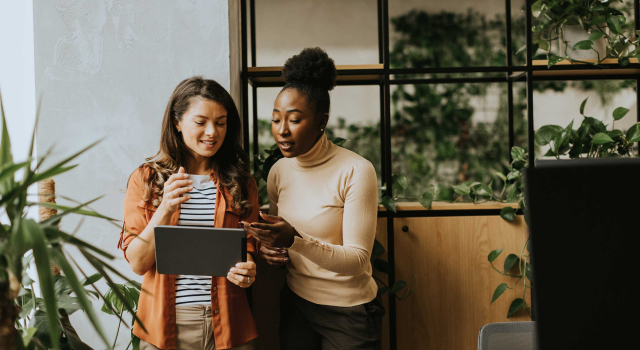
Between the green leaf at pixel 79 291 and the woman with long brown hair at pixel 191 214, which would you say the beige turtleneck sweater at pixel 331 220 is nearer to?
the woman with long brown hair at pixel 191 214

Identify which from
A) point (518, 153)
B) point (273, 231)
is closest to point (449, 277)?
point (518, 153)

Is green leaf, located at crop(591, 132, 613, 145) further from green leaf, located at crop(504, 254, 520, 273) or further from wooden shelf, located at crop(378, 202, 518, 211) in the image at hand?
green leaf, located at crop(504, 254, 520, 273)

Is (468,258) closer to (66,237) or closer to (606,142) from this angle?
(606,142)

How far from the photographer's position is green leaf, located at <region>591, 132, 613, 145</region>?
6.00ft

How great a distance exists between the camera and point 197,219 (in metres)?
1.39

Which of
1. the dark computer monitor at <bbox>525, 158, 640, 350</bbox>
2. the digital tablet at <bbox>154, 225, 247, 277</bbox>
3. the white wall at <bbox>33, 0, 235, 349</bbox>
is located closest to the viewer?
the dark computer monitor at <bbox>525, 158, 640, 350</bbox>

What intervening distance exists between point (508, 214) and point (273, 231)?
1119 millimetres

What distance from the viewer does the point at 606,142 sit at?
1.86 metres

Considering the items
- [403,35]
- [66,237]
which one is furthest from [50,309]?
[403,35]

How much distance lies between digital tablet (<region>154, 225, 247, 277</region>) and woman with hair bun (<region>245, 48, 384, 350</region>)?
0.72 ft

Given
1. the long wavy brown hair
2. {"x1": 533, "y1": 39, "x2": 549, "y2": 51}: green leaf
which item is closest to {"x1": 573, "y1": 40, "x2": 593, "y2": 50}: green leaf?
{"x1": 533, "y1": 39, "x2": 549, "y2": 51}: green leaf

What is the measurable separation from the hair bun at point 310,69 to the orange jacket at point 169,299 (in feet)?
1.50

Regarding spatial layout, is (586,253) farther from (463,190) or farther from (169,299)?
(463,190)

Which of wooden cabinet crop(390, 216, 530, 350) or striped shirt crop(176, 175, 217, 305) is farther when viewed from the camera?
wooden cabinet crop(390, 216, 530, 350)
